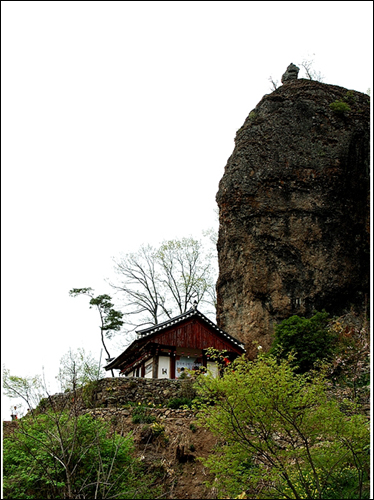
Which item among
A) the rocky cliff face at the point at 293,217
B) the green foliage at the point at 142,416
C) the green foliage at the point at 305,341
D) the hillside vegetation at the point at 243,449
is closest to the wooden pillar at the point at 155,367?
the green foliage at the point at 142,416

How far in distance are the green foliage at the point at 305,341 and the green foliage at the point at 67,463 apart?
8730 mm

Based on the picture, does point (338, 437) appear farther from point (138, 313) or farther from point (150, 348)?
point (138, 313)

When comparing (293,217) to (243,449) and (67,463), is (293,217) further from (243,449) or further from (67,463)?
(67,463)

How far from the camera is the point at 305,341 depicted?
59.6 feet

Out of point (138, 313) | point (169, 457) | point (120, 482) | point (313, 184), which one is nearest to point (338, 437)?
point (120, 482)

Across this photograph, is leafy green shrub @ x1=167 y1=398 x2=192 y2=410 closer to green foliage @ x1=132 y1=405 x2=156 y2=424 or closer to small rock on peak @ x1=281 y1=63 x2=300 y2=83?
green foliage @ x1=132 y1=405 x2=156 y2=424

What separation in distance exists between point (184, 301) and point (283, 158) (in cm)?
1186

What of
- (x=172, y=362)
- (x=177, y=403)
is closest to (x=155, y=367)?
(x=172, y=362)

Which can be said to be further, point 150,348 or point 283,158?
point 283,158

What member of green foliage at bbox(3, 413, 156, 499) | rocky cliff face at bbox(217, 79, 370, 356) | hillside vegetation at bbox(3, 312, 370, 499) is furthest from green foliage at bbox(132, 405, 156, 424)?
rocky cliff face at bbox(217, 79, 370, 356)

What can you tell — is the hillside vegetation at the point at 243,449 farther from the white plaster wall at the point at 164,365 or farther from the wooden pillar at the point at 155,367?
the white plaster wall at the point at 164,365

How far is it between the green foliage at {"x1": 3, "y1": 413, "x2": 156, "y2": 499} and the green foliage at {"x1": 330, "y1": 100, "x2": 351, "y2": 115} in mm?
25753

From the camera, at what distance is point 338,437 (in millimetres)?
9672

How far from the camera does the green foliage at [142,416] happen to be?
1573 centimetres
